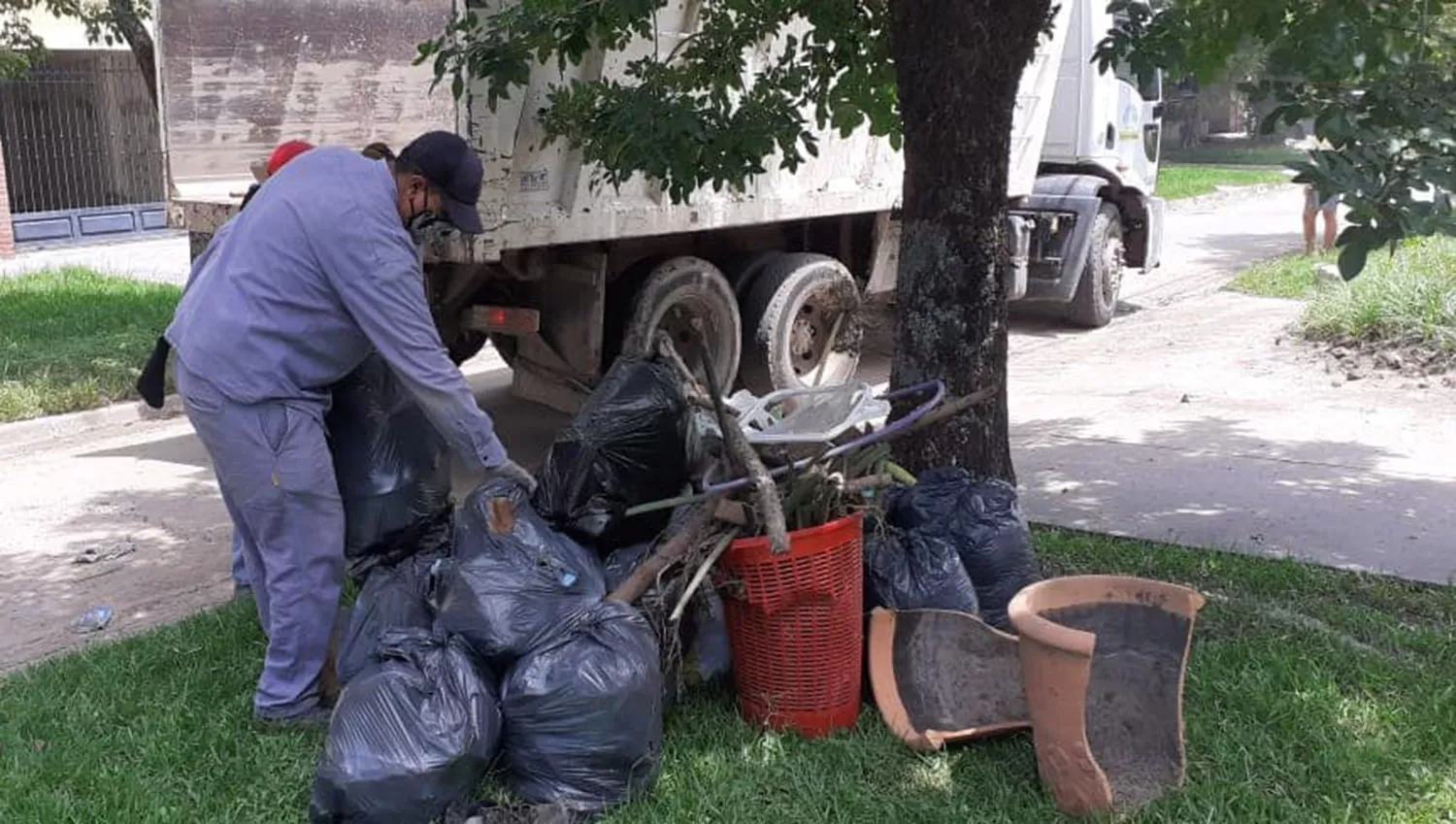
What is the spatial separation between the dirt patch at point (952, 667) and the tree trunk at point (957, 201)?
3.46 ft

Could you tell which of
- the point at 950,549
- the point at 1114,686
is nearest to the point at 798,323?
the point at 950,549

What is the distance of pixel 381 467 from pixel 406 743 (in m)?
1.24

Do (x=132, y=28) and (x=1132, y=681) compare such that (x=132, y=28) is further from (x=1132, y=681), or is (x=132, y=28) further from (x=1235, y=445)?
(x=1132, y=681)

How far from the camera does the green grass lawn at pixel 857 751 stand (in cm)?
336

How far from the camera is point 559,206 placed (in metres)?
6.61

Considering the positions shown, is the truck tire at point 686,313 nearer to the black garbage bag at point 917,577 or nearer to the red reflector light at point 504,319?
the red reflector light at point 504,319

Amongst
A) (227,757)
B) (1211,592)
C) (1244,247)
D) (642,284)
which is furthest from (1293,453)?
(1244,247)

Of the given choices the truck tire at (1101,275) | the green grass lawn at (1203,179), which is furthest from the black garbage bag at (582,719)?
the green grass lawn at (1203,179)

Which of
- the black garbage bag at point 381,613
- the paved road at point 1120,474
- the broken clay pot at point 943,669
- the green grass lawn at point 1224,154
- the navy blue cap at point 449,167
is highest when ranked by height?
the navy blue cap at point 449,167

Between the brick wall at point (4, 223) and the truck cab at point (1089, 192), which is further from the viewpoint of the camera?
the brick wall at point (4, 223)

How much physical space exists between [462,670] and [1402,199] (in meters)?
2.40

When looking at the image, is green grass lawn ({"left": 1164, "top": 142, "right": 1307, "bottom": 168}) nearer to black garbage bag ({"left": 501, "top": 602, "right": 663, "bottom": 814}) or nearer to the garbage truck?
the garbage truck

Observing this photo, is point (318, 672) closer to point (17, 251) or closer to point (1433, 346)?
point (1433, 346)

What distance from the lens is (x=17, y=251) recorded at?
14.9 m
